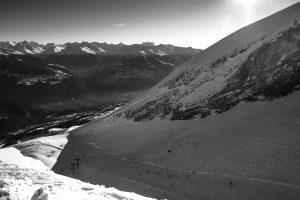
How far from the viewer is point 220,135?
42.7 metres

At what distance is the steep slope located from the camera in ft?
108

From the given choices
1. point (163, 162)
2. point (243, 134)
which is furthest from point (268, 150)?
point (163, 162)

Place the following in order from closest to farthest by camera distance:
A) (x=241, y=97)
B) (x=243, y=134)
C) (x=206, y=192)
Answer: (x=206, y=192) < (x=243, y=134) < (x=241, y=97)

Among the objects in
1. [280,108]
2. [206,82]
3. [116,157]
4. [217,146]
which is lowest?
[116,157]

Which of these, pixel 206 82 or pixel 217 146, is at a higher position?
pixel 206 82

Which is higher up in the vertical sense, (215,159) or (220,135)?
(220,135)

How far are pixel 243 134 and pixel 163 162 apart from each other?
41.0ft

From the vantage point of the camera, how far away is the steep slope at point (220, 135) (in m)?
33.0

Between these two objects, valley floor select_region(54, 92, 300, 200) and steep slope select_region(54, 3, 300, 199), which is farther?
steep slope select_region(54, 3, 300, 199)

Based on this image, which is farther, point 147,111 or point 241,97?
point 147,111

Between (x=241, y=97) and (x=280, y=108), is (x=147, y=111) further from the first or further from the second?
(x=280, y=108)

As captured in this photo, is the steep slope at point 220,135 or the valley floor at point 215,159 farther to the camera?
the steep slope at point 220,135

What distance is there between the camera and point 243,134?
39688mm

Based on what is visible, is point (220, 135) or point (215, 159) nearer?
point (215, 159)
